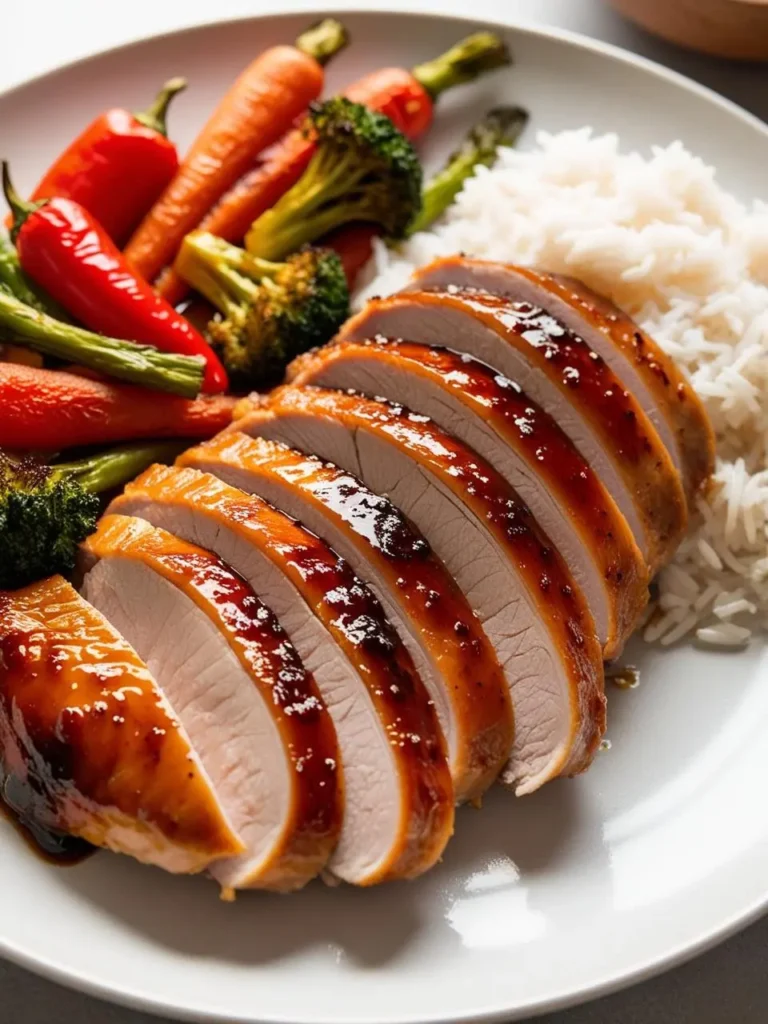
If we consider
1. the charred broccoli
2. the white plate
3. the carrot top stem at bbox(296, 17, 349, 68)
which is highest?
the carrot top stem at bbox(296, 17, 349, 68)

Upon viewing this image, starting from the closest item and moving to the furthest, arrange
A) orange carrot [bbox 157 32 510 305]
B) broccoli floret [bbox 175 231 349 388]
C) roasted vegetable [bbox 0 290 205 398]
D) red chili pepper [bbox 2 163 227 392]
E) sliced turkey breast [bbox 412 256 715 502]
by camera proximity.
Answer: sliced turkey breast [bbox 412 256 715 502]
roasted vegetable [bbox 0 290 205 398]
red chili pepper [bbox 2 163 227 392]
broccoli floret [bbox 175 231 349 388]
orange carrot [bbox 157 32 510 305]

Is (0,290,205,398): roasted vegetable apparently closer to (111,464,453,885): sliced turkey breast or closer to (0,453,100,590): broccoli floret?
(0,453,100,590): broccoli floret

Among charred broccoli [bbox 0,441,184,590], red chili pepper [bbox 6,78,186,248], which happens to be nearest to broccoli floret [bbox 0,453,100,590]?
charred broccoli [bbox 0,441,184,590]

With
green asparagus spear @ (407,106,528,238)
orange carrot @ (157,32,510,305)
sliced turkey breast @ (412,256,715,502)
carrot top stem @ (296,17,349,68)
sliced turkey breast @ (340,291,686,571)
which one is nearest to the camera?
sliced turkey breast @ (340,291,686,571)

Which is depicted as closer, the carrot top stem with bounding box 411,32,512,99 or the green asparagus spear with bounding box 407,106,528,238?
the green asparagus spear with bounding box 407,106,528,238

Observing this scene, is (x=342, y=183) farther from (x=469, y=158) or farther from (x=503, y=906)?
(x=503, y=906)

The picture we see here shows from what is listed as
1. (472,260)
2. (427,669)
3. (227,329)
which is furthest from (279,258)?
(427,669)

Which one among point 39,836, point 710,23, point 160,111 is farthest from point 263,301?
point 710,23

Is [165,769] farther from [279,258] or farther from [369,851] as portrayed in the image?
[279,258]
